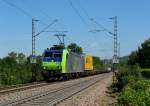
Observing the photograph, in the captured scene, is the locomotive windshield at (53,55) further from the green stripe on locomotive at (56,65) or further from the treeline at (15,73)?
the treeline at (15,73)

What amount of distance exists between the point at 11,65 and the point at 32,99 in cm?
2620

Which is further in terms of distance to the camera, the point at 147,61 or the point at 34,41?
the point at 147,61

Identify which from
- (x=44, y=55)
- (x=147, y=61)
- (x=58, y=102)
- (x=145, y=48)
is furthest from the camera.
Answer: (x=145, y=48)

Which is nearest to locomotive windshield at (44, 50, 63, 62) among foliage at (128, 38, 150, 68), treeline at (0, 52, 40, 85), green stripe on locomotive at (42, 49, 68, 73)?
green stripe on locomotive at (42, 49, 68, 73)

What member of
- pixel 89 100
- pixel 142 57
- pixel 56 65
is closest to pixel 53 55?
pixel 56 65

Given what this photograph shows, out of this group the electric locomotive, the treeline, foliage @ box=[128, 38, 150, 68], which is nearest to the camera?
the treeline

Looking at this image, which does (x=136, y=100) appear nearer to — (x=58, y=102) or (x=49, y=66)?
(x=58, y=102)

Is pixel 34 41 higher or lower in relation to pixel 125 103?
higher

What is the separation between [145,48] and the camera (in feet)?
491

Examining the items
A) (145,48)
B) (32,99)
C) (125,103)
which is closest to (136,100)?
(125,103)

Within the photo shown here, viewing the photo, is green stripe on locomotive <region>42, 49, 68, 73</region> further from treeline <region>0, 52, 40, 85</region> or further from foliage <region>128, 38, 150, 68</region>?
foliage <region>128, 38, 150, 68</region>

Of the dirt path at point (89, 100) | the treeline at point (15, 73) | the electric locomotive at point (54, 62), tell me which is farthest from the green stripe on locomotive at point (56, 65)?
the dirt path at point (89, 100)

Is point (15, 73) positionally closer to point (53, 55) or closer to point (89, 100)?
point (53, 55)

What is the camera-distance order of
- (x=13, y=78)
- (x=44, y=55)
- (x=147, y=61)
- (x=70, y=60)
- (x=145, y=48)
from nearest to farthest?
(x=13, y=78)
(x=44, y=55)
(x=70, y=60)
(x=147, y=61)
(x=145, y=48)
